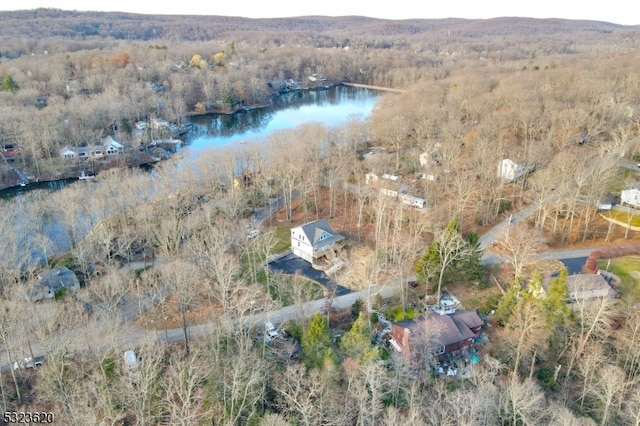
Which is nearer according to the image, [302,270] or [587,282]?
[587,282]

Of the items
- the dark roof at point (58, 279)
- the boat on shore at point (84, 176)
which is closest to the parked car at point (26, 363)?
the dark roof at point (58, 279)

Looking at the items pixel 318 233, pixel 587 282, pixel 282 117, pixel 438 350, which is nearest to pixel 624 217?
pixel 587 282

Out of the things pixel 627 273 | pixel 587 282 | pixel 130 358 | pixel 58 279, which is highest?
pixel 587 282

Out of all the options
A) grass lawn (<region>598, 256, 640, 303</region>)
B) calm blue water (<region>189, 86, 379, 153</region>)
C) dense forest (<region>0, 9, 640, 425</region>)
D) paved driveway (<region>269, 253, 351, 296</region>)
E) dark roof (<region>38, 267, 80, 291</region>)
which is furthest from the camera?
calm blue water (<region>189, 86, 379, 153</region>)

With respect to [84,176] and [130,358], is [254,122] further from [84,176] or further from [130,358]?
[130,358]

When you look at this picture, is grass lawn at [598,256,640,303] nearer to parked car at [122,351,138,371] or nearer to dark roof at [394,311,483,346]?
dark roof at [394,311,483,346]

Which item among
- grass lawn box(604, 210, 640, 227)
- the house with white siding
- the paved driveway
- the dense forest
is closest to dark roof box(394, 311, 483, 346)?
the dense forest
